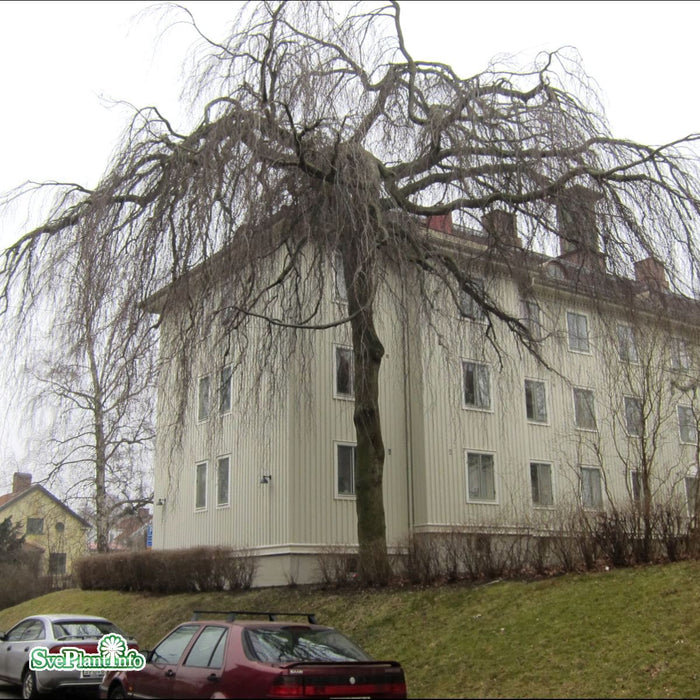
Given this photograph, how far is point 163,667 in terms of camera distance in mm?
9133

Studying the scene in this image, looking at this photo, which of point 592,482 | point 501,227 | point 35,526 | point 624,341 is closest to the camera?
point 624,341

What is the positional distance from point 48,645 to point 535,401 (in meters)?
18.6

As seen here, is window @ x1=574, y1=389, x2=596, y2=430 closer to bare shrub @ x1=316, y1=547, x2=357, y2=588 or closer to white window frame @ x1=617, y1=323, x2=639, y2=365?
bare shrub @ x1=316, y1=547, x2=357, y2=588

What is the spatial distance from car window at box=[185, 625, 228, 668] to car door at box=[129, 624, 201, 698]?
181 millimetres

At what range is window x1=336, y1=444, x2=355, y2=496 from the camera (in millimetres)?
22688

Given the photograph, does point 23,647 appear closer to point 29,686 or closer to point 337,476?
point 29,686

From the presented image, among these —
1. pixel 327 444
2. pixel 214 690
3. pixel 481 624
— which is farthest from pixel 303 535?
pixel 214 690

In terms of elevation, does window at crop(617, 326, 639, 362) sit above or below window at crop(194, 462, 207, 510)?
above

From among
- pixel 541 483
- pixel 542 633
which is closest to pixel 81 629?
pixel 542 633

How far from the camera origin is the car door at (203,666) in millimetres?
8148

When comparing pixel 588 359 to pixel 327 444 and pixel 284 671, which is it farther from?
pixel 284 671

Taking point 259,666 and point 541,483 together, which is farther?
point 541,483

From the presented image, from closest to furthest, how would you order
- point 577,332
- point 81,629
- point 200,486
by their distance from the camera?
point 81,629 → point 577,332 → point 200,486

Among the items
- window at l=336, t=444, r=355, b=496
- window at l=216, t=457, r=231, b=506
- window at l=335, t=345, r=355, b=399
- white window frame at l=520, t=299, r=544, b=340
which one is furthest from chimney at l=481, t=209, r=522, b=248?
window at l=216, t=457, r=231, b=506
